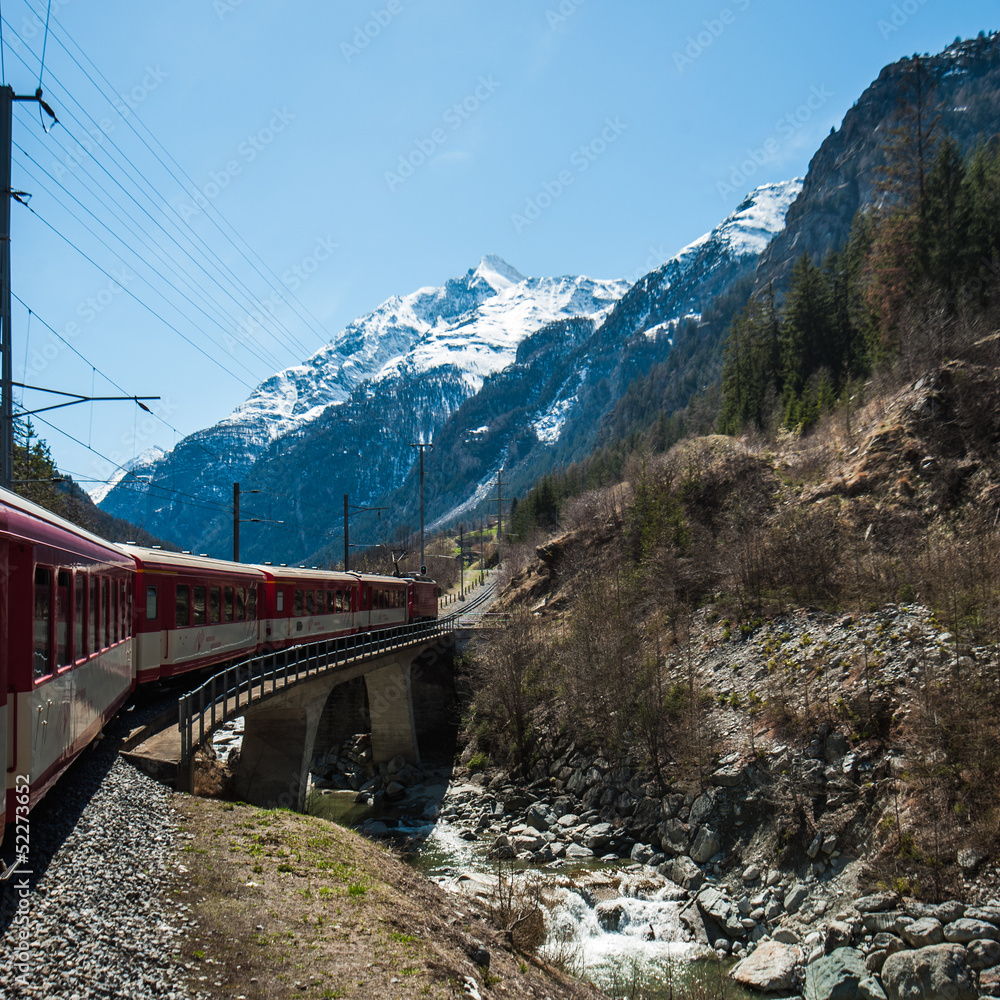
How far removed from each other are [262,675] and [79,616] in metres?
9.91

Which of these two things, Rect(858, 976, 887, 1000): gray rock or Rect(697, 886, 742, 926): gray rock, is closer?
Rect(858, 976, 887, 1000): gray rock

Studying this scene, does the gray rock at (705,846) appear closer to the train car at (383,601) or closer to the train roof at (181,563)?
the train roof at (181,563)

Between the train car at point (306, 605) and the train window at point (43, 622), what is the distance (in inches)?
702

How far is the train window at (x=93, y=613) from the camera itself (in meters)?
10.5

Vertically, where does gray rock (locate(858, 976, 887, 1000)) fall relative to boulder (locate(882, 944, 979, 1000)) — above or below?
below

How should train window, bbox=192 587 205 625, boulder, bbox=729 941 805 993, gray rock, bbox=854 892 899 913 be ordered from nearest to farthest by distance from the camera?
boulder, bbox=729 941 805 993 → gray rock, bbox=854 892 899 913 → train window, bbox=192 587 205 625

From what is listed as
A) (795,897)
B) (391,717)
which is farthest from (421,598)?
(795,897)


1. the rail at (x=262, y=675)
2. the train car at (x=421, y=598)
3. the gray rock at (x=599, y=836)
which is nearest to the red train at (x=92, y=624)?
the rail at (x=262, y=675)

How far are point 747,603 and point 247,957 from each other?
26659 mm

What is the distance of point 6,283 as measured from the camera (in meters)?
15.8

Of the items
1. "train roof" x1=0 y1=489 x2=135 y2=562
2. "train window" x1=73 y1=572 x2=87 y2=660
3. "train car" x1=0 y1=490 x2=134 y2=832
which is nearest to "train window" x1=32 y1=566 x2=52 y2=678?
"train car" x1=0 y1=490 x2=134 y2=832

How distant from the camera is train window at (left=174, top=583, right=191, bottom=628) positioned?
60.8 feet

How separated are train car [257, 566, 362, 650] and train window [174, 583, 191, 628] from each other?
6.39 metres

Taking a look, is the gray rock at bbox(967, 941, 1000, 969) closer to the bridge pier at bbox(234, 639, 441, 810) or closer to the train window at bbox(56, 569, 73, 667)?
the train window at bbox(56, 569, 73, 667)
